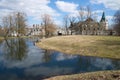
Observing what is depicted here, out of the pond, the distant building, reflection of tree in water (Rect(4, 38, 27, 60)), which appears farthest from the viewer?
the distant building

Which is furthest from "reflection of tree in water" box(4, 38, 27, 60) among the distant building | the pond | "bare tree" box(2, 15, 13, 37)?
"bare tree" box(2, 15, 13, 37)

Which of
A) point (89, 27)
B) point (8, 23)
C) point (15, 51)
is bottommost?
point (15, 51)

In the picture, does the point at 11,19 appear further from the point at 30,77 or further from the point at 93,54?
the point at 30,77

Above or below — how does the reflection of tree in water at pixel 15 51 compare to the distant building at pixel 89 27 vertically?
below

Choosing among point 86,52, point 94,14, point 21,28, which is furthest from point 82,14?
point 86,52

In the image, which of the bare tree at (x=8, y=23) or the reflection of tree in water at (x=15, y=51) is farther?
the bare tree at (x=8, y=23)

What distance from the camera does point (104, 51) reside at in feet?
147

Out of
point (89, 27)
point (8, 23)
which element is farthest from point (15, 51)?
point (8, 23)

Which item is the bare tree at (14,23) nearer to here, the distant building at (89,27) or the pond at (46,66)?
the distant building at (89,27)

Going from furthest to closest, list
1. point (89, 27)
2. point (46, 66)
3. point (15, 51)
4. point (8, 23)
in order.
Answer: point (8, 23)
point (89, 27)
point (15, 51)
point (46, 66)

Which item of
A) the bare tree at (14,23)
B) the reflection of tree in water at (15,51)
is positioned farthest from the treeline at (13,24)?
the reflection of tree in water at (15,51)

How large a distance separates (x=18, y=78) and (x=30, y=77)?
1270 millimetres

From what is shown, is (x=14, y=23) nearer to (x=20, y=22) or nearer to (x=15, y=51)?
(x=20, y=22)

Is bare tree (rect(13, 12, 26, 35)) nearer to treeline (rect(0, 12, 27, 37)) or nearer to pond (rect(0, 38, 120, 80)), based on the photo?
treeline (rect(0, 12, 27, 37))
